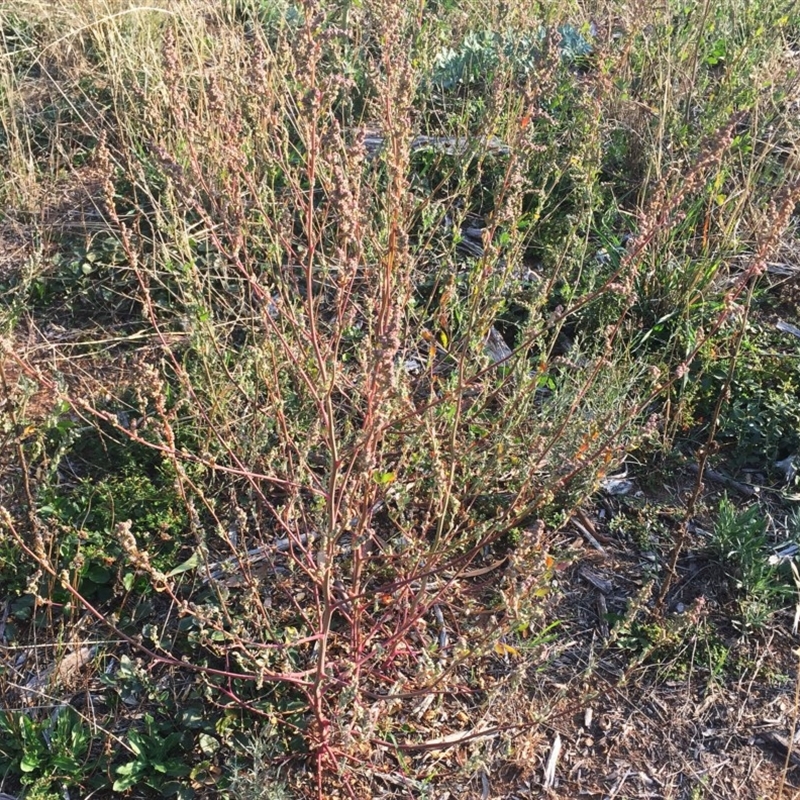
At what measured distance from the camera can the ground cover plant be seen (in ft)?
6.57

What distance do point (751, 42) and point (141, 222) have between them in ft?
9.94

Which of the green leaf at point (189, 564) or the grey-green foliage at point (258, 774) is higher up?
the green leaf at point (189, 564)

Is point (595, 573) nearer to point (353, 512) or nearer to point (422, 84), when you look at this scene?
point (353, 512)

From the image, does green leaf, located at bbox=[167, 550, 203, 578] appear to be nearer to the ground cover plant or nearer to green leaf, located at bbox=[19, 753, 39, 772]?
the ground cover plant

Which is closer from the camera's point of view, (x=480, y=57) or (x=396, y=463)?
(x=396, y=463)

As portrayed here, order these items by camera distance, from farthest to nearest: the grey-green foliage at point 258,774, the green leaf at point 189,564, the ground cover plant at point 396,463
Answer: the green leaf at point 189,564
the ground cover plant at point 396,463
the grey-green foliage at point 258,774

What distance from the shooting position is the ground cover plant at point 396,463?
200 centimetres

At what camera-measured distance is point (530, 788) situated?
216 centimetres

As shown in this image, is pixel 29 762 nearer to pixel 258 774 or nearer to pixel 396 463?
pixel 258 774

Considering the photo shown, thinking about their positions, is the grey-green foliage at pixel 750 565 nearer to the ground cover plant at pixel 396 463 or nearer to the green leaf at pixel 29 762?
the ground cover plant at pixel 396 463

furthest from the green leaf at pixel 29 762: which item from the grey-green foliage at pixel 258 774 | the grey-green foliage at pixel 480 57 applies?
the grey-green foliage at pixel 480 57

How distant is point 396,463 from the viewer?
259cm

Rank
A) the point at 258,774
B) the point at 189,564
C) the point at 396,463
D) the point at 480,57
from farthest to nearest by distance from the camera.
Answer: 1. the point at 480,57
2. the point at 396,463
3. the point at 189,564
4. the point at 258,774

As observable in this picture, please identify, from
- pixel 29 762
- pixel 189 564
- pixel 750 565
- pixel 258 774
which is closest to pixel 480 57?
pixel 750 565
